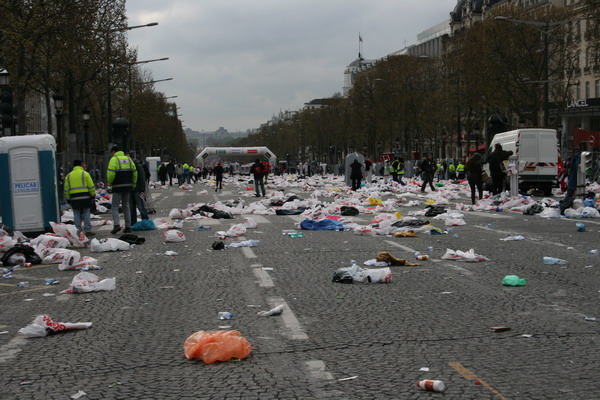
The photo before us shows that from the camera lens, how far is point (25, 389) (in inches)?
223

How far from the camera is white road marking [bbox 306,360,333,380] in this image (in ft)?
18.9

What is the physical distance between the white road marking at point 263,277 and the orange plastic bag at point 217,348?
11.6ft

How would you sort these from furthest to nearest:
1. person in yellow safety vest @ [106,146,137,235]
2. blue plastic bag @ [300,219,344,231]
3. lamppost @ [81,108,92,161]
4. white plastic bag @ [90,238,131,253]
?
lamppost @ [81,108,92,161] → blue plastic bag @ [300,219,344,231] → person in yellow safety vest @ [106,146,137,235] → white plastic bag @ [90,238,131,253]

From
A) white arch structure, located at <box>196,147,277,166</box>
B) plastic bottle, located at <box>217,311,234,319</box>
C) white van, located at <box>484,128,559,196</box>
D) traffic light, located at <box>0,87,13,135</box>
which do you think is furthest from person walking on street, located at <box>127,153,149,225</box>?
white arch structure, located at <box>196,147,277,166</box>

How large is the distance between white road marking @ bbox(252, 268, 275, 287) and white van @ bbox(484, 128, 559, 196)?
24470 mm

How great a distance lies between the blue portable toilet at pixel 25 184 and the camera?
17797 millimetres

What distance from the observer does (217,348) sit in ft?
20.8

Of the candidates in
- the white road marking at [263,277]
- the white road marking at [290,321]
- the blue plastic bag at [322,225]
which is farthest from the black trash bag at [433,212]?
the white road marking at [290,321]

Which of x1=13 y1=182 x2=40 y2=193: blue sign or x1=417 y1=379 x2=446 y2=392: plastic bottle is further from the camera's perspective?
x1=13 y1=182 x2=40 y2=193: blue sign

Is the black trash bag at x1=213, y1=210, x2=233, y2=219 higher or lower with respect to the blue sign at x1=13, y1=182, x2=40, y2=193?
lower

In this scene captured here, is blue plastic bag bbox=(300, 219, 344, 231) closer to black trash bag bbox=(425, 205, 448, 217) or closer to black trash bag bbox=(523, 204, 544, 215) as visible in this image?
black trash bag bbox=(425, 205, 448, 217)

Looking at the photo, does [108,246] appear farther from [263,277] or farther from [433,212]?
[433,212]

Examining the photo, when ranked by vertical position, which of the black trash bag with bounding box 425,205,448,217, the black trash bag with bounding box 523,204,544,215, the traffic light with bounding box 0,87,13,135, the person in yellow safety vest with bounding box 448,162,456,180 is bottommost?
the person in yellow safety vest with bounding box 448,162,456,180

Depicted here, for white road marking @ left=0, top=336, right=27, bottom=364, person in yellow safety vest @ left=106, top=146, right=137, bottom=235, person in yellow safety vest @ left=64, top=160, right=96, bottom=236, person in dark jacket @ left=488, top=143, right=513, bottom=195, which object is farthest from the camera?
person in dark jacket @ left=488, top=143, right=513, bottom=195
